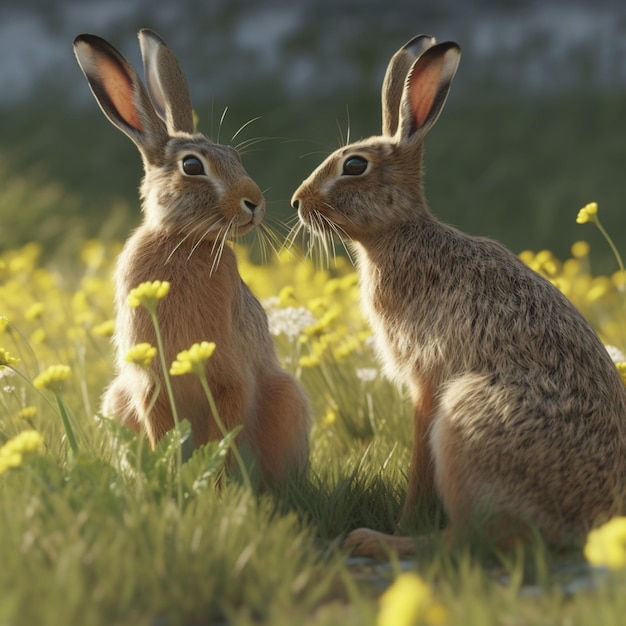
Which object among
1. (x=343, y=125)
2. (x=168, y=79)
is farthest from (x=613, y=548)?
(x=343, y=125)

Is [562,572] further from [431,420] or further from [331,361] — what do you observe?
[331,361]

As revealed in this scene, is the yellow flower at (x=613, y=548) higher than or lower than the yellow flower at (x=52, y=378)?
lower

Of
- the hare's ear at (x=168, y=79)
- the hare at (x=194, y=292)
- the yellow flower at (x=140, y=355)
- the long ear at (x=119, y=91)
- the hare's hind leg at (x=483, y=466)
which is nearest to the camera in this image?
the yellow flower at (x=140, y=355)

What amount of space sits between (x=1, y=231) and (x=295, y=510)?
800 centimetres

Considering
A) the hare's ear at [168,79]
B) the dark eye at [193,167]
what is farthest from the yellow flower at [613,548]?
the hare's ear at [168,79]

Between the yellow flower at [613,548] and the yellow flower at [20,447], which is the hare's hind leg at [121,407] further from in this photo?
the yellow flower at [613,548]

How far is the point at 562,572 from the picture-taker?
336cm

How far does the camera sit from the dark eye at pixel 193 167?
15.2 feet

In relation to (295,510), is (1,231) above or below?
above

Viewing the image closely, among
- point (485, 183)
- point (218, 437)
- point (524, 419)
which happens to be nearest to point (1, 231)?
point (485, 183)

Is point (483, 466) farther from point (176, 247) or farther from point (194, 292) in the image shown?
point (176, 247)

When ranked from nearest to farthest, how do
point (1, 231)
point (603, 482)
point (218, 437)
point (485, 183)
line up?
1. point (603, 482)
2. point (218, 437)
3. point (1, 231)
4. point (485, 183)

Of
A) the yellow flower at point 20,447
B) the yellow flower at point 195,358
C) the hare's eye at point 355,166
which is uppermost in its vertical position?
the hare's eye at point 355,166

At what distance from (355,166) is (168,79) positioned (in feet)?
3.70
